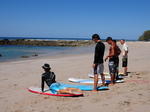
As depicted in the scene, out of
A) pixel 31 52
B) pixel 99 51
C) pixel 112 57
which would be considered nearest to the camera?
pixel 99 51

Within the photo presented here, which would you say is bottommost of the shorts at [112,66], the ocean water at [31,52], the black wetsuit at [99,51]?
the ocean water at [31,52]

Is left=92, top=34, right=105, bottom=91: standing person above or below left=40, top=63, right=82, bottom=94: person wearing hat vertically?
above

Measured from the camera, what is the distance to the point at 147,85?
18.1ft

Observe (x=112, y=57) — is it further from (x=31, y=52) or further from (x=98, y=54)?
(x=31, y=52)

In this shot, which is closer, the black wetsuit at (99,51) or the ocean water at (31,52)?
the black wetsuit at (99,51)

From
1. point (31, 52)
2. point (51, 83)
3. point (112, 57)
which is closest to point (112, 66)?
point (112, 57)

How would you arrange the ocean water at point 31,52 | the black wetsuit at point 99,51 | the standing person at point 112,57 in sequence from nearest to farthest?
the black wetsuit at point 99,51 → the standing person at point 112,57 → the ocean water at point 31,52

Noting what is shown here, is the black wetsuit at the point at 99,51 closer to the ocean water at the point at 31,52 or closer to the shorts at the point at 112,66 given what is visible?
the shorts at the point at 112,66

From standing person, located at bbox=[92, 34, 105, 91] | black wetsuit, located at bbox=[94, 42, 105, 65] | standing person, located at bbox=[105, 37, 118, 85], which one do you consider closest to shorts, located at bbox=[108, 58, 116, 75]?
standing person, located at bbox=[105, 37, 118, 85]

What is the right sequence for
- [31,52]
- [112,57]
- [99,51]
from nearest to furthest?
[99,51] < [112,57] < [31,52]

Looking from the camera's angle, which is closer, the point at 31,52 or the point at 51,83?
the point at 51,83

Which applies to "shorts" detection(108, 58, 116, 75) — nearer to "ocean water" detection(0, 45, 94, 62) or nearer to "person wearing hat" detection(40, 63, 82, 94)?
"person wearing hat" detection(40, 63, 82, 94)

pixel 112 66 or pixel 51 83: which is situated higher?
pixel 112 66

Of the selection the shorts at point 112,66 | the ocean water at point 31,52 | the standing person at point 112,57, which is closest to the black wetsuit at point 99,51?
the standing person at point 112,57
